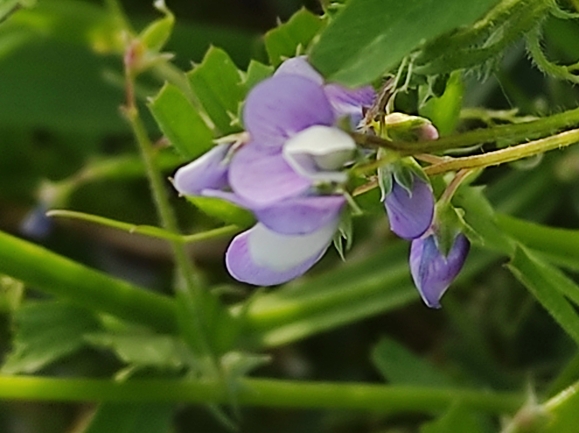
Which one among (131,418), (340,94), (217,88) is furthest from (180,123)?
(131,418)

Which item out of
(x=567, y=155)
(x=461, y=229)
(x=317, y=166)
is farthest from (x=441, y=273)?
(x=567, y=155)

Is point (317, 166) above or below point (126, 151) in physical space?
above

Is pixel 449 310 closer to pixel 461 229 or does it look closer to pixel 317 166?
pixel 461 229

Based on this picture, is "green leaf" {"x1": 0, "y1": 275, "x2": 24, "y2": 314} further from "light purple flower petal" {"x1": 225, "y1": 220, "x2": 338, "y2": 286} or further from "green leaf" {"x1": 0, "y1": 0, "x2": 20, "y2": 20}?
"light purple flower petal" {"x1": 225, "y1": 220, "x2": 338, "y2": 286}

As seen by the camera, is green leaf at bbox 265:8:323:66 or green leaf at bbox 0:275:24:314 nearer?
green leaf at bbox 265:8:323:66

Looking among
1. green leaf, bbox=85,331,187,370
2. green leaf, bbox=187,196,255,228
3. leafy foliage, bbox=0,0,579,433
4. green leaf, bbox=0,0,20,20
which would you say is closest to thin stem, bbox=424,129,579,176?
leafy foliage, bbox=0,0,579,433
